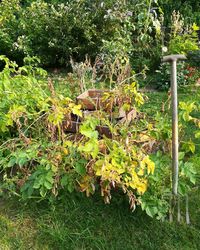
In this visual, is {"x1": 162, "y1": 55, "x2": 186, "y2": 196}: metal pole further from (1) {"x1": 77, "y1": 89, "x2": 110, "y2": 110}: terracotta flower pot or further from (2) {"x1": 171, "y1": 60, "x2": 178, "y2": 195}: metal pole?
(1) {"x1": 77, "y1": 89, "x2": 110, "y2": 110}: terracotta flower pot

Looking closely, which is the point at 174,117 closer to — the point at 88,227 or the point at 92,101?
the point at 92,101

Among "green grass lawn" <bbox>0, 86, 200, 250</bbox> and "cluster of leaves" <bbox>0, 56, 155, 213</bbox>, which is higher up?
"cluster of leaves" <bbox>0, 56, 155, 213</bbox>

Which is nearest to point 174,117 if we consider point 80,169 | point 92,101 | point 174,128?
point 174,128

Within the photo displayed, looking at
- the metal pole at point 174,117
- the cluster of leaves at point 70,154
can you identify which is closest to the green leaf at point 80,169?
the cluster of leaves at point 70,154

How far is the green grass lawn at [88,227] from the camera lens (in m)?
2.79

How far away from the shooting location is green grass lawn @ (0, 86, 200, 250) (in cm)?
279

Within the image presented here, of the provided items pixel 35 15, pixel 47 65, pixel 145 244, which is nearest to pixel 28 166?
pixel 145 244

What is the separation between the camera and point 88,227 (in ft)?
9.58

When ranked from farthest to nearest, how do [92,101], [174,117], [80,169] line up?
[92,101] → [80,169] → [174,117]

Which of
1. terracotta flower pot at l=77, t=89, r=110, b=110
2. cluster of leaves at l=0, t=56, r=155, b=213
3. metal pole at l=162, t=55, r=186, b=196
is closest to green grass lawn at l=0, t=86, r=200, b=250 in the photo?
cluster of leaves at l=0, t=56, r=155, b=213

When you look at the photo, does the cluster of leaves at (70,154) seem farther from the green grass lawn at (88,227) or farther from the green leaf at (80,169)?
the green grass lawn at (88,227)

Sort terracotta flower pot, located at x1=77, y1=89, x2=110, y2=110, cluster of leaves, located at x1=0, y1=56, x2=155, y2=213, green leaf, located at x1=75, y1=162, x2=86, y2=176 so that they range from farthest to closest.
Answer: terracotta flower pot, located at x1=77, y1=89, x2=110, y2=110, green leaf, located at x1=75, y1=162, x2=86, y2=176, cluster of leaves, located at x1=0, y1=56, x2=155, y2=213

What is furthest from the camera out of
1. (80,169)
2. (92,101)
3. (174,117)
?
(92,101)

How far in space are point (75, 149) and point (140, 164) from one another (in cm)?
51
